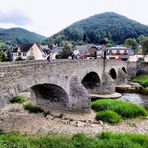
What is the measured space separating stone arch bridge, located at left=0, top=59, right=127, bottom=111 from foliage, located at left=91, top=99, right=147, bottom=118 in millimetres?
1480

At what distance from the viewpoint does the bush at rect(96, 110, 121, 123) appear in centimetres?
1949

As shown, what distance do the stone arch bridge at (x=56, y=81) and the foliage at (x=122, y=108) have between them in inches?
58.3

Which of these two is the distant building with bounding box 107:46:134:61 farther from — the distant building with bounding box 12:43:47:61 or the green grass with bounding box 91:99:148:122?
the green grass with bounding box 91:99:148:122

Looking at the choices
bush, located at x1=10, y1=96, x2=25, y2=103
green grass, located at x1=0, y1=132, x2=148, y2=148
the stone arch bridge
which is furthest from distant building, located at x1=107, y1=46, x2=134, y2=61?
green grass, located at x1=0, y1=132, x2=148, y2=148

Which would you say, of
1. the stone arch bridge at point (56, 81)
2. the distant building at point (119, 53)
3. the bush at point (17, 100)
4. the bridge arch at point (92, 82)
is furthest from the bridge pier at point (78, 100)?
the distant building at point (119, 53)

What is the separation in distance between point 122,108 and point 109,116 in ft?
7.90

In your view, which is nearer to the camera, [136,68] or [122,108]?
[122,108]

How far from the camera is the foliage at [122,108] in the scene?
70.1 feet

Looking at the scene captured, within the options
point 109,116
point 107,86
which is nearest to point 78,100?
point 109,116

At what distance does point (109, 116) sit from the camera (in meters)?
19.7

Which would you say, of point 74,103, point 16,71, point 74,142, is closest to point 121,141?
point 74,142

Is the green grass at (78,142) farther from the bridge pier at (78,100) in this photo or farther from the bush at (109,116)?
A: the bridge pier at (78,100)

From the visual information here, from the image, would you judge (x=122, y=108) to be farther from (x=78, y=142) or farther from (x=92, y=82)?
(x=92, y=82)

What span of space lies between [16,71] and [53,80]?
5036mm
